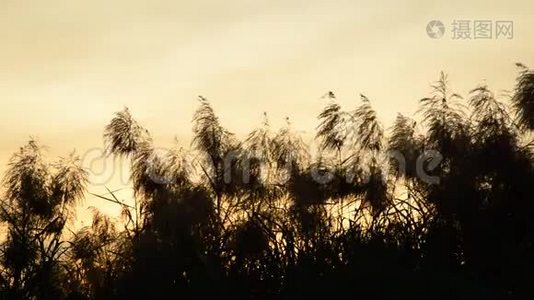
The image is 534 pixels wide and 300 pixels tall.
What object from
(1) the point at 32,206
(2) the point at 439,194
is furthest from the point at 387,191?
(1) the point at 32,206

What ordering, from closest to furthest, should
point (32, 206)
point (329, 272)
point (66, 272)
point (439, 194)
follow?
point (329, 272) < point (439, 194) < point (66, 272) < point (32, 206)

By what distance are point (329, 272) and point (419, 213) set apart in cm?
199

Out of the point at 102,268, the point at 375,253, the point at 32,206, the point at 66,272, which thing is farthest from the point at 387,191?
the point at 32,206

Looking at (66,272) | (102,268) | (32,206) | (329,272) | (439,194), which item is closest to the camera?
(329,272)

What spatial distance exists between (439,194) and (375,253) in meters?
2.01

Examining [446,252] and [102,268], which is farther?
[102,268]

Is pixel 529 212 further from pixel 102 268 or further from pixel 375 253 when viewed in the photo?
pixel 102 268

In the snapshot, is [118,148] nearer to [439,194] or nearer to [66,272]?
[66,272]

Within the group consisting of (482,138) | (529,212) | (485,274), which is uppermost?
(482,138)

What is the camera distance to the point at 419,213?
16281 millimetres

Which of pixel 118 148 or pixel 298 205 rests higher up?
pixel 118 148

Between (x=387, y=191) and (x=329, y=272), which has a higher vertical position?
(x=387, y=191)

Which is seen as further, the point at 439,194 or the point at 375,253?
the point at 439,194

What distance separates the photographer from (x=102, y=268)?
62.6ft
